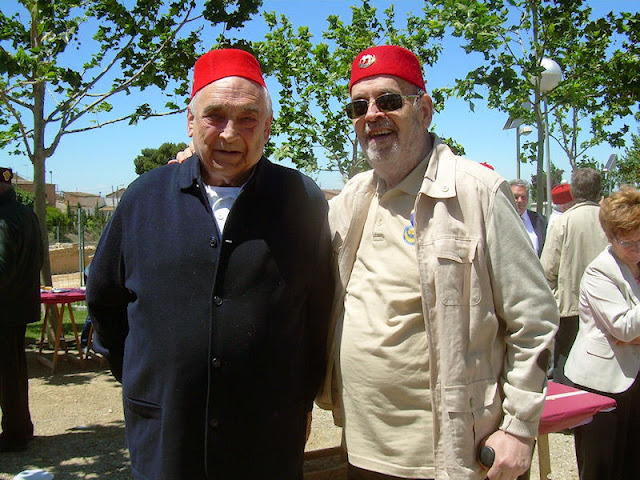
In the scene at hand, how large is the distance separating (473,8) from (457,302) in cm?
474

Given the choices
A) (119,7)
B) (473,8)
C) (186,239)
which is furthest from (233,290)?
(119,7)

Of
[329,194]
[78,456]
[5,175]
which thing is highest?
[329,194]

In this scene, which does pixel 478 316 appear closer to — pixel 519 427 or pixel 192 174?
pixel 519 427

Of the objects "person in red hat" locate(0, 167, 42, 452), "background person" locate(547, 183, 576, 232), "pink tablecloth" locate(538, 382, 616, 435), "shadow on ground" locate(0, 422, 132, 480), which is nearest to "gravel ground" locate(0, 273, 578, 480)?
"shadow on ground" locate(0, 422, 132, 480)

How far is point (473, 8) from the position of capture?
18.7 feet

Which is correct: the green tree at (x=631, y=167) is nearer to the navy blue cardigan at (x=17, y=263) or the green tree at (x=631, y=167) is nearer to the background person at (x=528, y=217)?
the background person at (x=528, y=217)

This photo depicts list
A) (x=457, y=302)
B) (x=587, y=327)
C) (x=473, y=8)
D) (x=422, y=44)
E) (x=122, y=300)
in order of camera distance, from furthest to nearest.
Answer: (x=422, y=44), (x=473, y=8), (x=587, y=327), (x=122, y=300), (x=457, y=302)

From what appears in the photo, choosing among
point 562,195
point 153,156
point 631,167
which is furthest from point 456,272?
point 153,156

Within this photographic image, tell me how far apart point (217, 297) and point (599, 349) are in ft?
7.51

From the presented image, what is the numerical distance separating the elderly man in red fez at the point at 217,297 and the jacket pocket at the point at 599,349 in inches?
70.7

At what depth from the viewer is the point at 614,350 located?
3.08m

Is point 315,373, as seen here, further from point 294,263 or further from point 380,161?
point 380,161

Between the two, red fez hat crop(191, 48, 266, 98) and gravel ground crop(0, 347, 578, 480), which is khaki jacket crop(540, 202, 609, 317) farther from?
red fez hat crop(191, 48, 266, 98)

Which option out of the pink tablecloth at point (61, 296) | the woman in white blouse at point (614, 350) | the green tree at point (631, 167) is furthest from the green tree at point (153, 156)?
the woman in white blouse at point (614, 350)
